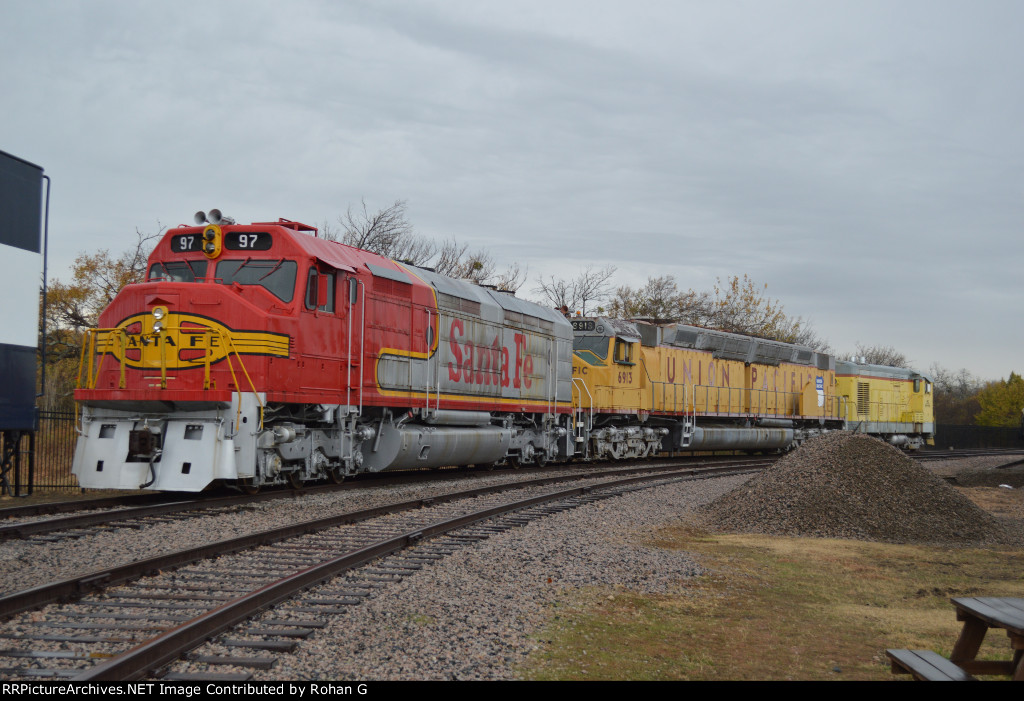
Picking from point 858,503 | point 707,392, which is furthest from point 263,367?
point 707,392

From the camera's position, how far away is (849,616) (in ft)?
22.8

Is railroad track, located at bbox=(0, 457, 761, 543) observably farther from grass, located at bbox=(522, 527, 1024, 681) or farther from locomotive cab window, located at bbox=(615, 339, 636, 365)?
locomotive cab window, located at bbox=(615, 339, 636, 365)

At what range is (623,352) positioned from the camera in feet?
81.0

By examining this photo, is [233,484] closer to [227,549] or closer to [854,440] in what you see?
[227,549]

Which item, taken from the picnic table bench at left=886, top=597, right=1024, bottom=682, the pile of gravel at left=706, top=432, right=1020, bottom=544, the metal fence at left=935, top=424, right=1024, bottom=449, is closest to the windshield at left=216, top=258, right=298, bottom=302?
the pile of gravel at left=706, top=432, right=1020, bottom=544

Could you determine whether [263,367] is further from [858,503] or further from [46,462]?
[46,462]

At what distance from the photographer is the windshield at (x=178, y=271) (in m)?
13.1

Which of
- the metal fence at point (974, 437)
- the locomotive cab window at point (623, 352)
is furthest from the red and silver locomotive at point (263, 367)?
the metal fence at point (974, 437)

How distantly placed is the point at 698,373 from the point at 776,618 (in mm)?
22237

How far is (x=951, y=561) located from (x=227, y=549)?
7811 mm

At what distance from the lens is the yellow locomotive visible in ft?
79.7

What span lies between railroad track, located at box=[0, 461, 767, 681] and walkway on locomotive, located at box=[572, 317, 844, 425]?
13.8 metres

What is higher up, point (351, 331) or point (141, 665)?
point (351, 331)
